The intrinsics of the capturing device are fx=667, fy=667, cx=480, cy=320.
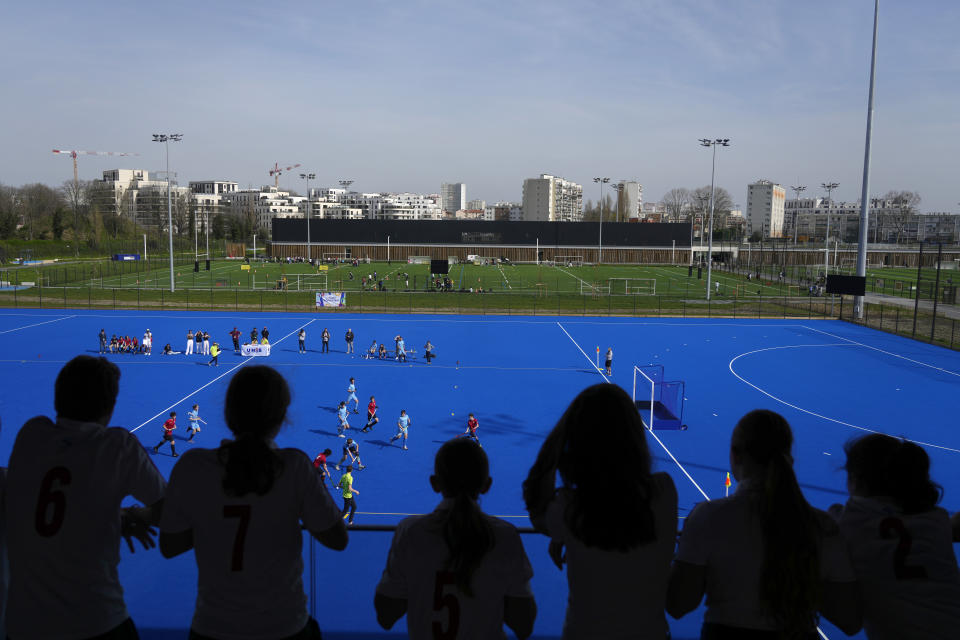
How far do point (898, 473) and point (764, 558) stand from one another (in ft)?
2.75

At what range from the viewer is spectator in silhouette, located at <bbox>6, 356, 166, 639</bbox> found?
330 cm

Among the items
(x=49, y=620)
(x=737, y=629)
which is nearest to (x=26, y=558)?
(x=49, y=620)

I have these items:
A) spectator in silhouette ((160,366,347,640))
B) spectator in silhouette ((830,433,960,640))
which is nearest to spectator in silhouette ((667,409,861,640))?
spectator in silhouette ((830,433,960,640))

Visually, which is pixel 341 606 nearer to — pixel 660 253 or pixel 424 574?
pixel 424 574

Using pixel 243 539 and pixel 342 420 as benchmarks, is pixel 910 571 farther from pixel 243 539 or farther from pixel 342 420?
pixel 342 420

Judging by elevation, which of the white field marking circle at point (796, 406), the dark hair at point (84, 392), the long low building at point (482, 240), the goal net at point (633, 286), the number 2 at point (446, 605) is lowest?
the white field marking circle at point (796, 406)

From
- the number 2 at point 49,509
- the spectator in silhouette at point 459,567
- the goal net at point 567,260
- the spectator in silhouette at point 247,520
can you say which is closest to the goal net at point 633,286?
the goal net at point 567,260

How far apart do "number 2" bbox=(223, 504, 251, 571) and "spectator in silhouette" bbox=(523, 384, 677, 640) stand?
146 centimetres

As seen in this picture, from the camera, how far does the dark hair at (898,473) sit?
128 inches

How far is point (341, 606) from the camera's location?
5184mm

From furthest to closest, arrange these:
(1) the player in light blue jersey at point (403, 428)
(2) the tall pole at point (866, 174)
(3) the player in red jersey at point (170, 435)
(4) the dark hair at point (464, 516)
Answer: (2) the tall pole at point (866, 174) → (1) the player in light blue jersey at point (403, 428) → (3) the player in red jersey at point (170, 435) → (4) the dark hair at point (464, 516)

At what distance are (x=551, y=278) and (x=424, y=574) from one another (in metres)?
81.7

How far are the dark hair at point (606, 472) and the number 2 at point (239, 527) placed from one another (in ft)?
4.69

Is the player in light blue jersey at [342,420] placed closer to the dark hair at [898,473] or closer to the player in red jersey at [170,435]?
the player in red jersey at [170,435]
